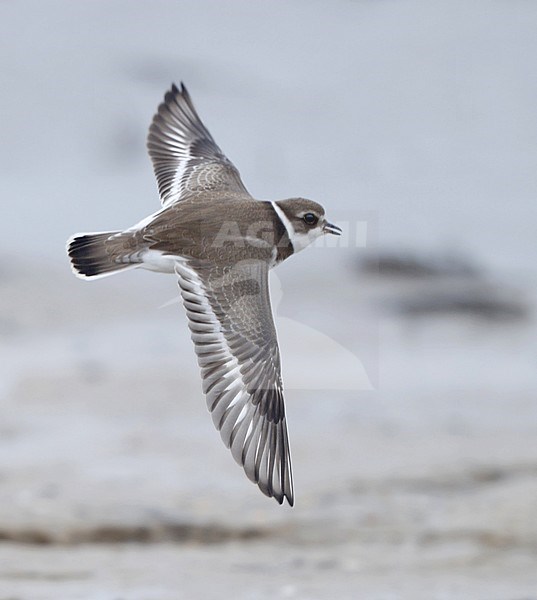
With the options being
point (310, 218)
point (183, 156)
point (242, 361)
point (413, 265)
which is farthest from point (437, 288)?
point (242, 361)

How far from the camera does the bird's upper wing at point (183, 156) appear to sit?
14.6ft

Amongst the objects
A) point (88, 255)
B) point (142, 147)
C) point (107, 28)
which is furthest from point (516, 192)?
point (88, 255)

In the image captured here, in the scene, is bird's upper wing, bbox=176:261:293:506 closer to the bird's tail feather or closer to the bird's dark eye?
the bird's tail feather

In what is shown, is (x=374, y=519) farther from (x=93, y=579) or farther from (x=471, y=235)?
(x=471, y=235)

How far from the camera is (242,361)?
3922 millimetres

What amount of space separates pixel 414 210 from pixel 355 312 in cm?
117

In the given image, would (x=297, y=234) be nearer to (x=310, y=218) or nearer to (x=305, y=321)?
(x=310, y=218)

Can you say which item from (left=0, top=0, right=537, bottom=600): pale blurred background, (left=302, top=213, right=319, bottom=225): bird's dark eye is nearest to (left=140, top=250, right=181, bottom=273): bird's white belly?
(left=302, top=213, right=319, bottom=225): bird's dark eye

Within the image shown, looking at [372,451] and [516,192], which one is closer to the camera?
[372,451]

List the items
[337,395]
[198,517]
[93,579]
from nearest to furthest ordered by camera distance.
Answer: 1. [93,579]
2. [198,517]
3. [337,395]

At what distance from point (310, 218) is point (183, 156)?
25.5 inches

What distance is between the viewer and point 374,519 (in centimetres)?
584

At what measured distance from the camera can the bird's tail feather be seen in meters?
3.87

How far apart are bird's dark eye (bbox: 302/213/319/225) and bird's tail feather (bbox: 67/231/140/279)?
0.58m
